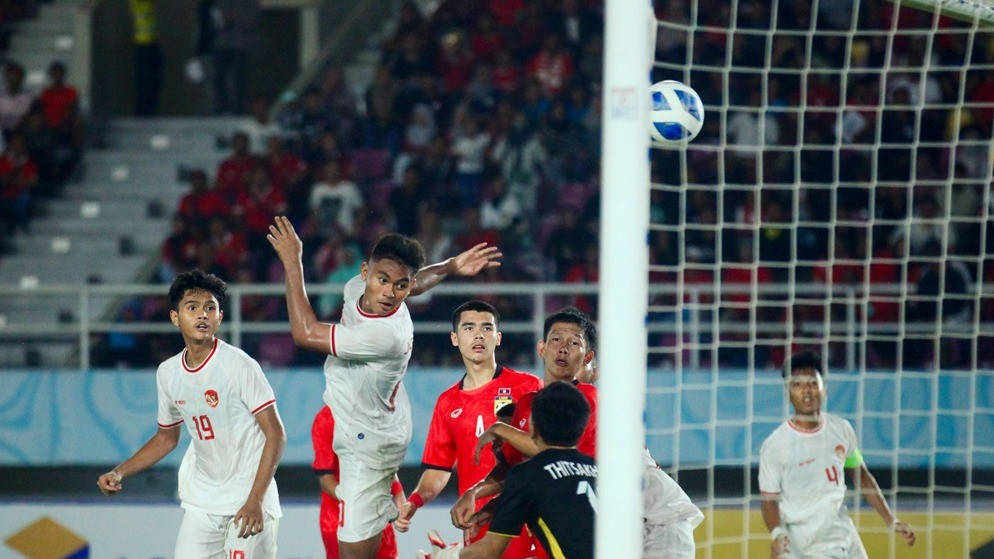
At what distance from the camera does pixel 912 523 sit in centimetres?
805

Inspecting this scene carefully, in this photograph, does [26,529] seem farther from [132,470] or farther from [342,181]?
[342,181]

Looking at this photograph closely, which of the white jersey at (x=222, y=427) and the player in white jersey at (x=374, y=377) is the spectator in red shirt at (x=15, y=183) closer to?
the player in white jersey at (x=374, y=377)

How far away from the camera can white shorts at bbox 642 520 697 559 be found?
5.43 meters

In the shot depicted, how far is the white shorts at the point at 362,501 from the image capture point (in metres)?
6.33

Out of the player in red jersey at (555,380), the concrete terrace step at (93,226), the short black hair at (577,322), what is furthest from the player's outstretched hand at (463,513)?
the concrete terrace step at (93,226)

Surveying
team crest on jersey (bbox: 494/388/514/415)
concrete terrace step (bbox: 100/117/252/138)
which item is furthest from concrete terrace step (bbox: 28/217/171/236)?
team crest on jersey (bbox: 494/388/514/415)

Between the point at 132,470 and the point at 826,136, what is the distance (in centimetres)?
791

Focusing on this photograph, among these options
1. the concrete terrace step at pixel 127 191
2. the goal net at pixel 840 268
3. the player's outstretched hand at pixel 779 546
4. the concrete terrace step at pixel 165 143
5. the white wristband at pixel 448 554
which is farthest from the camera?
the concrete terrace step at pixel 165 143

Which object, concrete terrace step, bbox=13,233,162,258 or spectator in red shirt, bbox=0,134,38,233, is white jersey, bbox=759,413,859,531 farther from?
spectator in red shirt, bbox=0,134,38,233

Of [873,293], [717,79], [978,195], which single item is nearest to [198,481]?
[873,293]

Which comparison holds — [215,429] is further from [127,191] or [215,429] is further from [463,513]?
[127,191]

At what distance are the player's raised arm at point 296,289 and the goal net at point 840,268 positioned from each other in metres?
3.25

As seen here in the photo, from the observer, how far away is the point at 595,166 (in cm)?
1277

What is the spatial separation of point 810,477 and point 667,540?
1460 mm
